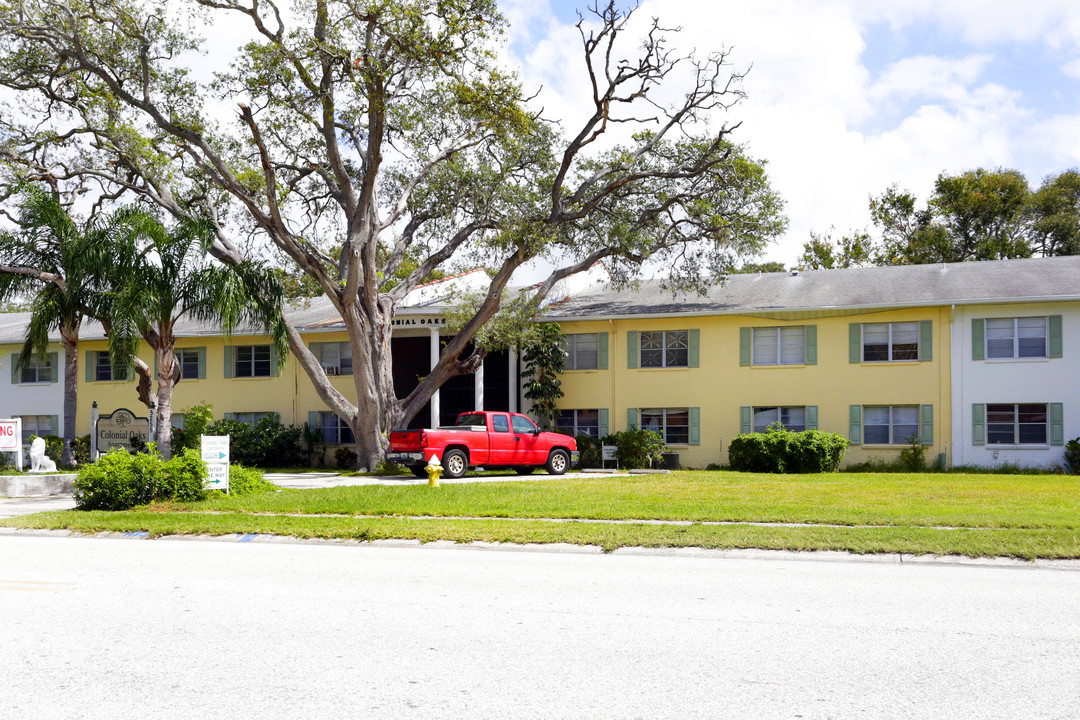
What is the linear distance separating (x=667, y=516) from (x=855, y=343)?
15.6 m

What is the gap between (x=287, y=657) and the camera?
235 inches

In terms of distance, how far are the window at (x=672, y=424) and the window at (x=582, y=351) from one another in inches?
99.3

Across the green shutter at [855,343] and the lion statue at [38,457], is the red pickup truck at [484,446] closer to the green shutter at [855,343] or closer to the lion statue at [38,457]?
the lion statue at [38,457]

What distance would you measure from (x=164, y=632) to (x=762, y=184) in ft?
77.9

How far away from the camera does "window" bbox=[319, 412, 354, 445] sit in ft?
104

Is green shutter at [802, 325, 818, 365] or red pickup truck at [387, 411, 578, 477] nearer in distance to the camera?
red pickup truck at [387, 411, 578, 477]

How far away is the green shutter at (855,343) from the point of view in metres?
27.3

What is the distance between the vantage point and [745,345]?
28266mm

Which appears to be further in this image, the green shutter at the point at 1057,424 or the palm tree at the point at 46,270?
the green shutter at the point at 1057,424

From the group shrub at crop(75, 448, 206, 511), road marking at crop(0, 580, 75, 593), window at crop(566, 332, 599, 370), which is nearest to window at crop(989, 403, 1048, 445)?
window at crop(566, 332, 599, 370)

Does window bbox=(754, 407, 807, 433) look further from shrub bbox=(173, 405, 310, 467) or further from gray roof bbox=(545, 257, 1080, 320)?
shrub bbox=(173, 405, 310, 467)

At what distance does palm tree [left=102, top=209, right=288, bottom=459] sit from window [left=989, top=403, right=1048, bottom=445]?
20.0 m

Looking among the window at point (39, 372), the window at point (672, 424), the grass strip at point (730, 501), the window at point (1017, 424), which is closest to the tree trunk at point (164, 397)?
the grass strip at point (730, 501)

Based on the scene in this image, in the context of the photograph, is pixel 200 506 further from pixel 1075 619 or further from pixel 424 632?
pixel 1075 619
